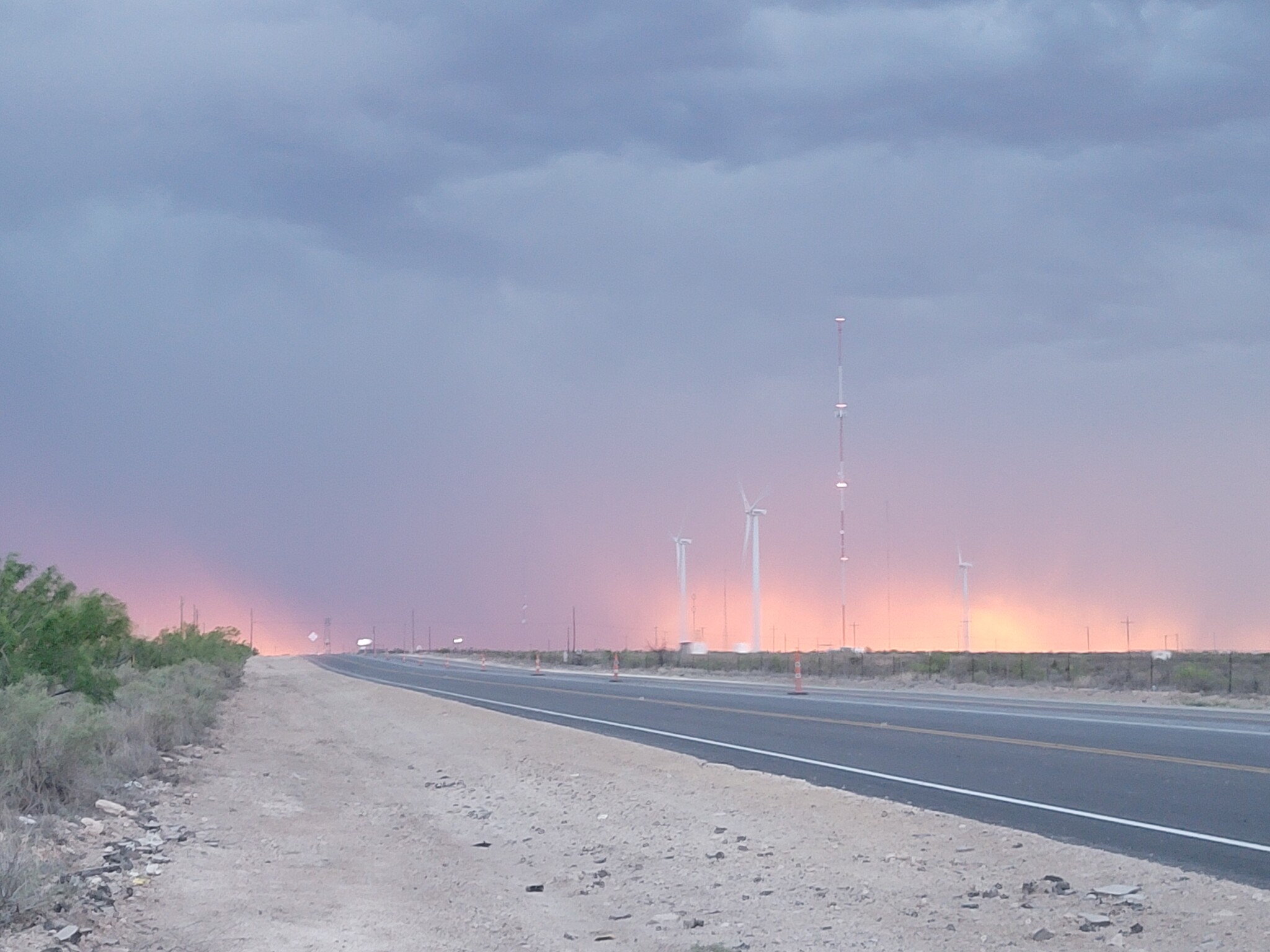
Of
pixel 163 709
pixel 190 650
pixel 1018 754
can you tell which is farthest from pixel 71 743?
pixel 190 650

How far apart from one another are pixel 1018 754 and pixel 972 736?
331 cm

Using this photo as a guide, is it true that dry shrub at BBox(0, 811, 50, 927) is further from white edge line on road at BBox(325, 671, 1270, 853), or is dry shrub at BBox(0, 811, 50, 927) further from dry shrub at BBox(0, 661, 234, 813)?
white edge line on road at BBox(325, 671, 1270, 853)

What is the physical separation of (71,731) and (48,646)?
8.34 metres

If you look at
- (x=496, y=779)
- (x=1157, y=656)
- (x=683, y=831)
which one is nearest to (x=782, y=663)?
(x=1157, y=656)

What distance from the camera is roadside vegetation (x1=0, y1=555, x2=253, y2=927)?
11.5 meters

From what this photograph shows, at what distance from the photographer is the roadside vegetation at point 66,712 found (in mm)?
11461

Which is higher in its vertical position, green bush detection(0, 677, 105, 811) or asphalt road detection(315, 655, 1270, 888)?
green bush detection(0, 677, 105, 811)

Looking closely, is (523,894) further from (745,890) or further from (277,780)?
(277,780)

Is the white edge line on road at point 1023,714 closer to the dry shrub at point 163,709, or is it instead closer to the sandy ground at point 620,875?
the sandy ground at point 620,875

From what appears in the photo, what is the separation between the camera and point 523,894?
1106cm

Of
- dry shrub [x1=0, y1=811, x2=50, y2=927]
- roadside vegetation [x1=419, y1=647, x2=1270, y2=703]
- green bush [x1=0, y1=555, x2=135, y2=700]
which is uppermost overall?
green bush [x1=0, y1=555, x2=135, y2=700]

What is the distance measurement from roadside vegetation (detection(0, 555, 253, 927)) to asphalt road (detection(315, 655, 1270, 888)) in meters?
8.98

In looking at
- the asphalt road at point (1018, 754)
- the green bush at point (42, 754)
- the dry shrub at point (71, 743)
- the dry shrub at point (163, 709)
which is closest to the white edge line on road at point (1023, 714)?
the asphalt road at point (1018, 754)

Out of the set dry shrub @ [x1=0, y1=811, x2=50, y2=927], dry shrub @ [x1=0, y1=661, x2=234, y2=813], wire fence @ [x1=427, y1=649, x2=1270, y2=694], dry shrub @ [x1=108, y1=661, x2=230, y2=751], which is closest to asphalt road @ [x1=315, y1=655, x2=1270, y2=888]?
dry shrub @ [x1=108, y1=661, x2=230, y2=751]
